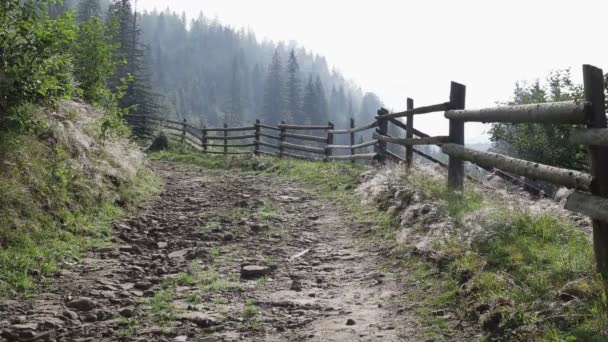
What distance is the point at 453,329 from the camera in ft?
11.3

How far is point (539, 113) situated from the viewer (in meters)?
4.45

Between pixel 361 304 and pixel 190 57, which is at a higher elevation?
pixel 190 57

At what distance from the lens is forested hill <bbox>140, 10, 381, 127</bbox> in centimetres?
9796

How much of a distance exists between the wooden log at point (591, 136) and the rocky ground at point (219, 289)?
1927mm

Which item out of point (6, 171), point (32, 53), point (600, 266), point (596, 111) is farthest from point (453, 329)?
point (32, 53)

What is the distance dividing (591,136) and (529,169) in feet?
3.50

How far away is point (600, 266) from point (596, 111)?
1.18 metres

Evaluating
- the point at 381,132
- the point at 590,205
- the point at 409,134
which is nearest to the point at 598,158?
the point at 590,205

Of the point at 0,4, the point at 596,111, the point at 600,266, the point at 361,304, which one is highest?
the point at 0,4

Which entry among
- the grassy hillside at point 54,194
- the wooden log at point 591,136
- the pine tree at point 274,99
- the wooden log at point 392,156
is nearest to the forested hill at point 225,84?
the pine tree at point 274,99

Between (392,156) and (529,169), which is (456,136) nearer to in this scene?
(529,169)

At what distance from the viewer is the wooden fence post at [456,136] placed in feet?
23.4

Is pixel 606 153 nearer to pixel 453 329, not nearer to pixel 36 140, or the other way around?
pixel 453 329

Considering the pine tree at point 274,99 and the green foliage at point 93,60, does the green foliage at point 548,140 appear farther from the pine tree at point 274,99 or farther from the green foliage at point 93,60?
the pine tree at point 274,99
